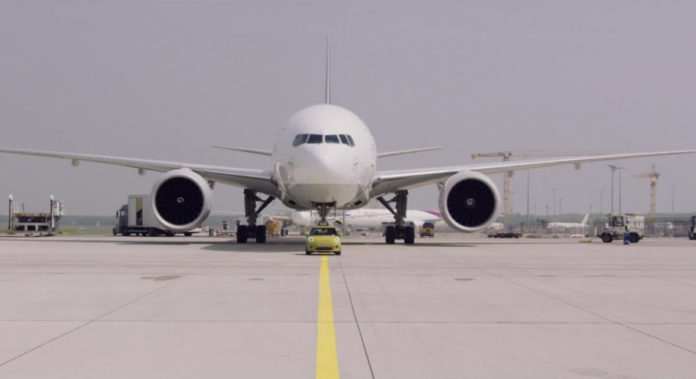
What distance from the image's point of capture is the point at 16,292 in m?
11.2

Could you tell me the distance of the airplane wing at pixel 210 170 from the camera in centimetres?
2773

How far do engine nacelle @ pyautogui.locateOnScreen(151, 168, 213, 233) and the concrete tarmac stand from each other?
420 inches

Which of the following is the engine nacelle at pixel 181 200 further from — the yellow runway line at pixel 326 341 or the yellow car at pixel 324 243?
the yellow runway line at pixel 326 341

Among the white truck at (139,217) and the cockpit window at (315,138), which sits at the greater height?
the cockpit window at (315,138)

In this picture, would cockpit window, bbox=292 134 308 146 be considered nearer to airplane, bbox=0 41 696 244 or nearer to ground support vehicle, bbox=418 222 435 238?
airplane, bbox=0 41 696 244

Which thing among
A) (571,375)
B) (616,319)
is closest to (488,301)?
(616,319)

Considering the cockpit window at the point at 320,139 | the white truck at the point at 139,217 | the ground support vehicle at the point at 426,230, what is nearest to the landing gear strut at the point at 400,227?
the cockpit window at the point at 320,139

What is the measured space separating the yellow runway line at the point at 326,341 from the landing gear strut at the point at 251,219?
62.5ft

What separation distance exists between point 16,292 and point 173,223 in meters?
15.7

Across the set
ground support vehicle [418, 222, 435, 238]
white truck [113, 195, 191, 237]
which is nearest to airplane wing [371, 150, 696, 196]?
white truck [113, 195, 191, 237]

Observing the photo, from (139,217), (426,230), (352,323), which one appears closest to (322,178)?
(352,323)

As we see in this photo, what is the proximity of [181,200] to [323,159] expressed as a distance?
629cm

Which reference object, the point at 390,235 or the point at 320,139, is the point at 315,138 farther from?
the point at 390,235

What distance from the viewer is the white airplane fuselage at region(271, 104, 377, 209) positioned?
23.7 metres
